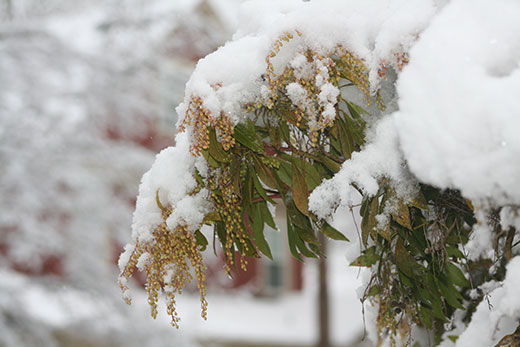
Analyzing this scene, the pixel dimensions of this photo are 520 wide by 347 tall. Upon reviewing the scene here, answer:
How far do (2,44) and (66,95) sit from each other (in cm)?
75

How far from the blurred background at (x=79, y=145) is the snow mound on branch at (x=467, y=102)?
3.69 metres

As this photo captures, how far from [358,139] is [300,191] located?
21cm

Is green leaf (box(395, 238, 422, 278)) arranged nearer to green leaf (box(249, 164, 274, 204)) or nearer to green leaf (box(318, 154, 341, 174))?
green leaf (box(318, 154, 341, 174))

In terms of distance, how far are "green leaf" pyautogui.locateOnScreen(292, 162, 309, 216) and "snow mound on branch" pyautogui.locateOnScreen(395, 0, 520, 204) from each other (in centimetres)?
35

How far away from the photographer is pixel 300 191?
4.35ft

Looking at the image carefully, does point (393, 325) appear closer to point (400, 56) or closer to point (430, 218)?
point (430, 218)

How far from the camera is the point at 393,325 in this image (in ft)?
4.66

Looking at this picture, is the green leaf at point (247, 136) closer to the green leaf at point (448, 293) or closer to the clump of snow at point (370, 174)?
the clump of snow at point (370, 174)

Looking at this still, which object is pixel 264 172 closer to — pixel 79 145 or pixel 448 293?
pixel 448 293

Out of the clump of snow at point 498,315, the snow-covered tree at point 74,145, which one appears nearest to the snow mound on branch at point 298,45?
the clump of snow at point 498,315

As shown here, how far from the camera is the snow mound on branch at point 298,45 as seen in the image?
4.01 ft

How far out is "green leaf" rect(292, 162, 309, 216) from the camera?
1.31m

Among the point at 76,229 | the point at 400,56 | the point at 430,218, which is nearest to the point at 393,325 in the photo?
the point at 430,218

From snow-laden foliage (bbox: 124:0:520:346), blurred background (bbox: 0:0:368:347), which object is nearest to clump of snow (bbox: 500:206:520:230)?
snow-laden foliage (bbox: 124:0:520:346)
